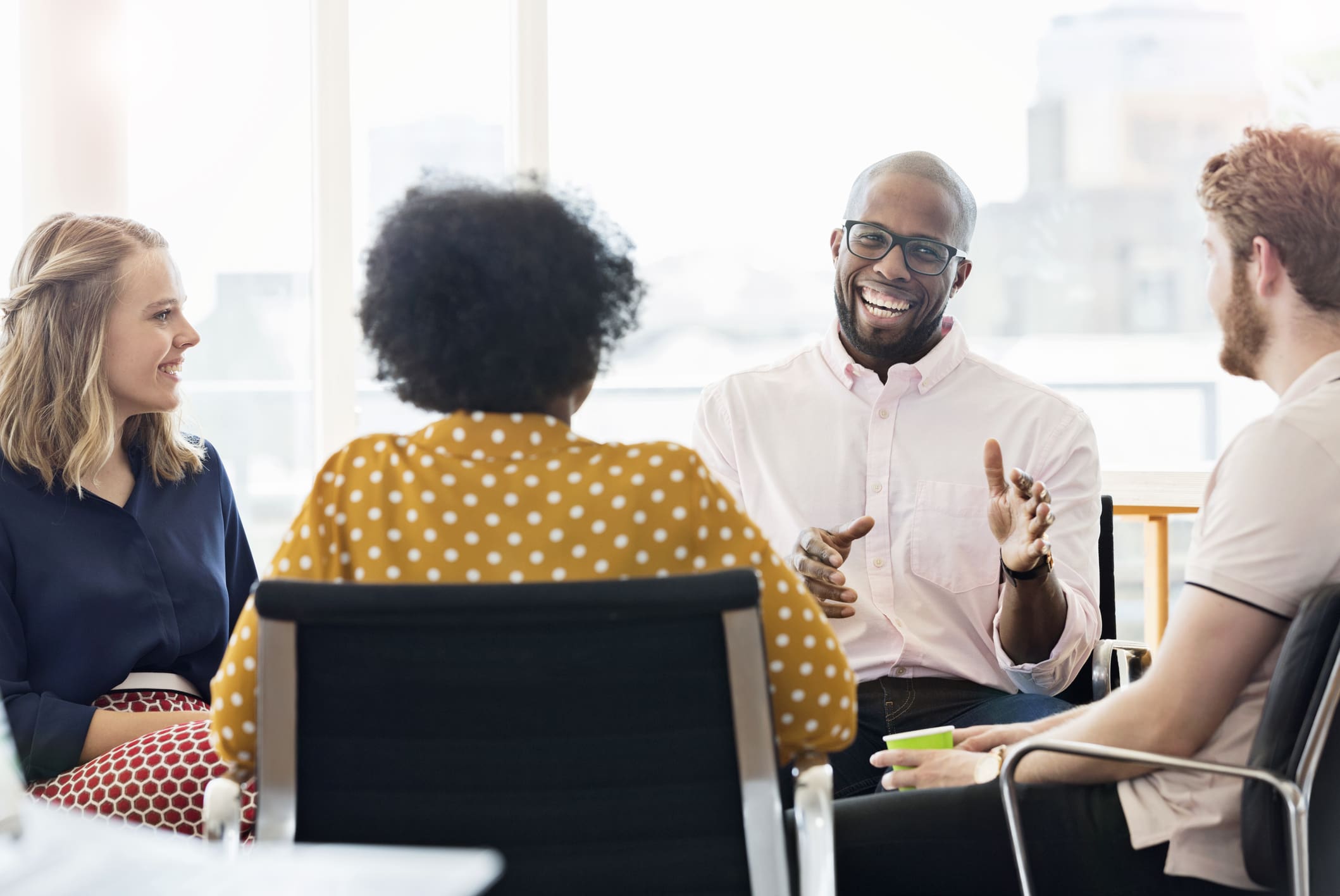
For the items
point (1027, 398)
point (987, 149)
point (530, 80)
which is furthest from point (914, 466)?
point (530, 80)

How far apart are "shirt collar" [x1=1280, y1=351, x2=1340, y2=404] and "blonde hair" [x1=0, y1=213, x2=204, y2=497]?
160 cm

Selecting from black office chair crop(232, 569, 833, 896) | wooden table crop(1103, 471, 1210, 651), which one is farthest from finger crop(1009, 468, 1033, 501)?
wooden table crop(1103, 471, 1210, 651)

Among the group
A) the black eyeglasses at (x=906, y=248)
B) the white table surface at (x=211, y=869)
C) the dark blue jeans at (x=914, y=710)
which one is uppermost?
the black eyeglasses at (x=906, y=248)

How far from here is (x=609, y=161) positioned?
3.74 meters

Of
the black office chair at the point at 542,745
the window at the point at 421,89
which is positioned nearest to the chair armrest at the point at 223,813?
the black office chair at the point at 542,745

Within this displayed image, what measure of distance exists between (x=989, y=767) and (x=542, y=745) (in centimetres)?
70

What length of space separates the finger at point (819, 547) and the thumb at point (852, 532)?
0.06ft

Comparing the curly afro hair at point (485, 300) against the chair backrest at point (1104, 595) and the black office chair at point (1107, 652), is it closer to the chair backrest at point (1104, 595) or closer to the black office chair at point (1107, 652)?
the black office chair at point (1107, 652)

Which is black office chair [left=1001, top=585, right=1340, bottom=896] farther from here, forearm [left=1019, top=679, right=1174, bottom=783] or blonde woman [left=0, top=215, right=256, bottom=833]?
blonde woman [left=0, top=215, right=256, bottom=833]

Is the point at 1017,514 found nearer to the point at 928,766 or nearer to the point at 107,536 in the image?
the point at 928,766

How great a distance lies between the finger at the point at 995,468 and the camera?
5.55 ft

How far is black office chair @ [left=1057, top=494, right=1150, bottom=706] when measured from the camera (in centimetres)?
184

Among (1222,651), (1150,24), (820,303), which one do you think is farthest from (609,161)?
(1222,651)

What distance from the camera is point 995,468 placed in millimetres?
1722
